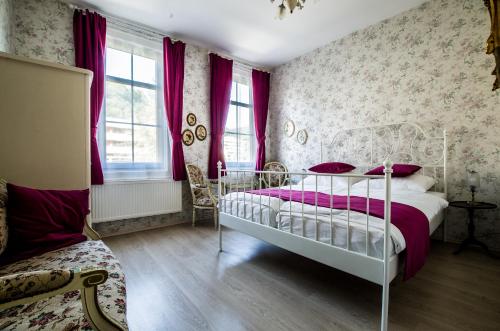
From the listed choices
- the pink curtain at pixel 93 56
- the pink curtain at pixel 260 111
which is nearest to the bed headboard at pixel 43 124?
the pink curtain at pixel 93 56

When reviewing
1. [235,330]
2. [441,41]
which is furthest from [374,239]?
[441,41]

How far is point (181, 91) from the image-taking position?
3518 millimetres

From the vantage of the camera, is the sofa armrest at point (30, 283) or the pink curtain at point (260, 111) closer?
the sofa armrest at point (30, 283)

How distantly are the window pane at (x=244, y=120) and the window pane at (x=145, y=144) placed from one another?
158 cm

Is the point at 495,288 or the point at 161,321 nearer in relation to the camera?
the point at 161,321

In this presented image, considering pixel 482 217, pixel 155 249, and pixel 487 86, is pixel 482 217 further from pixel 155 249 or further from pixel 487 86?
pixel 155 249

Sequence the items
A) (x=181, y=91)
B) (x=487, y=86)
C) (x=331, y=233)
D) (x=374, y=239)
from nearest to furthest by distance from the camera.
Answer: (x=374, y=239)
(x=331, y=233)
(x=487, y=86)
(x=181, y=91)

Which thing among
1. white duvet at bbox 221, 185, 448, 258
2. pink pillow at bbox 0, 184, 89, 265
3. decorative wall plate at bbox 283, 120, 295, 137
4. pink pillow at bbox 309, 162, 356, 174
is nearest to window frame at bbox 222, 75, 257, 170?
decorative wall plate at bbox 283, 120, 295, 137

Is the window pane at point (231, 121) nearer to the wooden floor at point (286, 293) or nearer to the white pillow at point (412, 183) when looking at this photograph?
the wooden floor at point (286, 293)

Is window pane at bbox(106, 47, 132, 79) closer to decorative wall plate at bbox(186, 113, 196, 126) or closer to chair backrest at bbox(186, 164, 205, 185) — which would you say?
decorative wall plate at bbox(186, 113, 196, 126)

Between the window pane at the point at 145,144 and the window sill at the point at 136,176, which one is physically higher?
the window pane at the point at 145,144

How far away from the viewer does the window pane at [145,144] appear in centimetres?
336

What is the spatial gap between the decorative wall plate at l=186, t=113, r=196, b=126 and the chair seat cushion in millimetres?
2595

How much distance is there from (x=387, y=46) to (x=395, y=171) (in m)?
1.72
